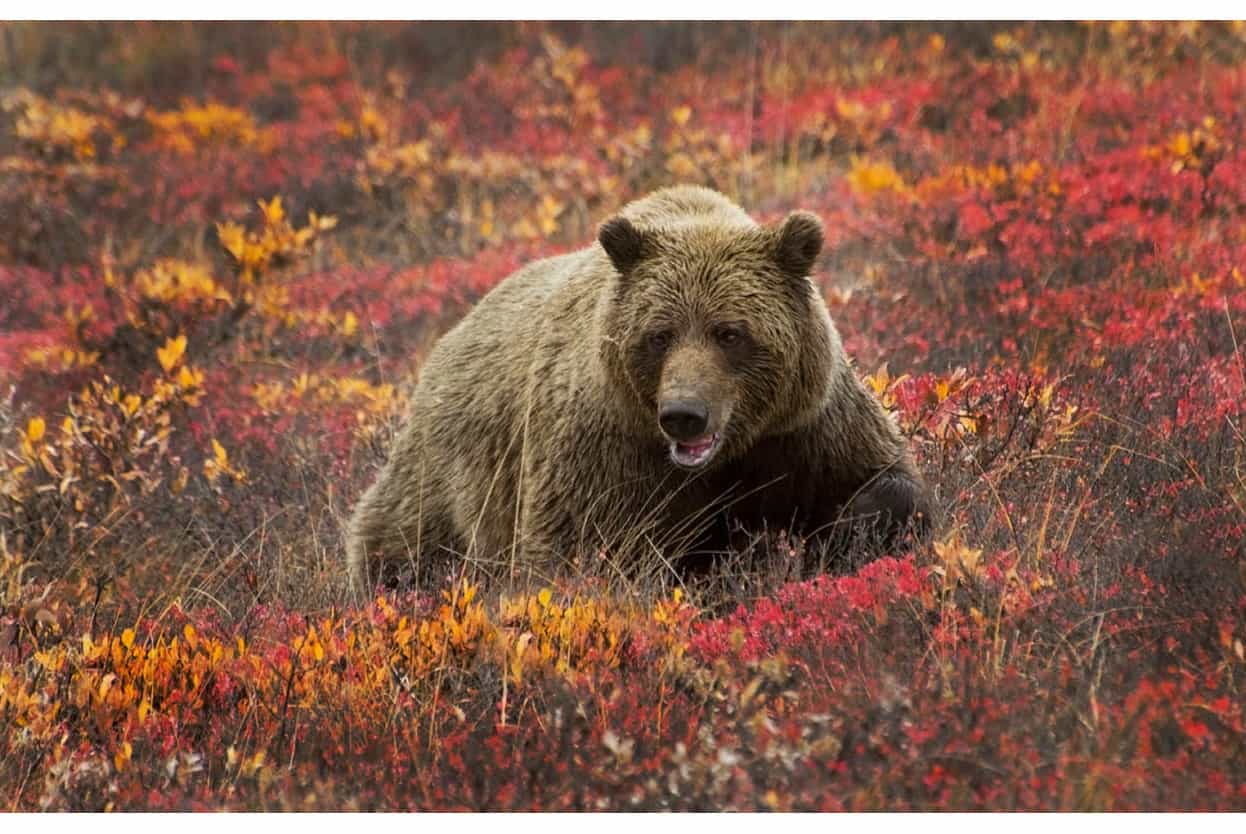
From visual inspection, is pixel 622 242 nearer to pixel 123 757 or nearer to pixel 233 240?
pixel 123 757

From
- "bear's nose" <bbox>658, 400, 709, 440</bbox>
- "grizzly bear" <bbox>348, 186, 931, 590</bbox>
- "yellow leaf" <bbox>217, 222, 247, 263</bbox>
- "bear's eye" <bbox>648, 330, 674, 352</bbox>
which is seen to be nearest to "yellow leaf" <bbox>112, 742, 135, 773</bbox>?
"grizzly bear" <bbox>348, 186, 931, 590</bbox>

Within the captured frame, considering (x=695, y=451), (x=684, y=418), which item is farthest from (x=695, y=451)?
(x=684, y=418)

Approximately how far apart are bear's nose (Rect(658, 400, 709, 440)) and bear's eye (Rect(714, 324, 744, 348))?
0.28 m

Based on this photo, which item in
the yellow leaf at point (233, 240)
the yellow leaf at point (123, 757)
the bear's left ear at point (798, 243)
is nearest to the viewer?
the yellow leaf at point (123, 757)

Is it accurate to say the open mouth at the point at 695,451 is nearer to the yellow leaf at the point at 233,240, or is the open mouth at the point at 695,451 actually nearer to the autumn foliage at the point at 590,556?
the autumn foliage at the point at 590,556

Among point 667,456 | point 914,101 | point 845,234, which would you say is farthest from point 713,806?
point 914,101

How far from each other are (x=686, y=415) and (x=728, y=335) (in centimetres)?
38

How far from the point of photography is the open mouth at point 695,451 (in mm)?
Result: 5105

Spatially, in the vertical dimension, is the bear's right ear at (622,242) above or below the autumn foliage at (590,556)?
above

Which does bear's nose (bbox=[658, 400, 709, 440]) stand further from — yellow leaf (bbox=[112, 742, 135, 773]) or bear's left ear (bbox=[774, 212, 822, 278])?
yellow leaf (bbox=[112, 742, 135, 773])

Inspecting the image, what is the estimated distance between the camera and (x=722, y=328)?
5.19m

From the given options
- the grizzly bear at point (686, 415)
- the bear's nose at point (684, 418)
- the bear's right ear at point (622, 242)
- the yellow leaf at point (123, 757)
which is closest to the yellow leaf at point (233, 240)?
the grizzly bear at point (686, 415)

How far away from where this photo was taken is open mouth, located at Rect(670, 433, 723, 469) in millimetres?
5105

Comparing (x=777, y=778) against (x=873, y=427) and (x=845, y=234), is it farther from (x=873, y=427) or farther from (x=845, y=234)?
(x=845, y=234)
